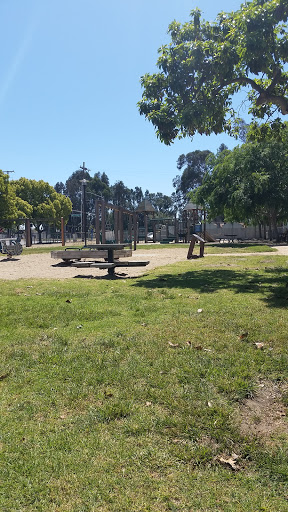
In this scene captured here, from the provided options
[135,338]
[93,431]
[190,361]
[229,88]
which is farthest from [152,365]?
[229,88]

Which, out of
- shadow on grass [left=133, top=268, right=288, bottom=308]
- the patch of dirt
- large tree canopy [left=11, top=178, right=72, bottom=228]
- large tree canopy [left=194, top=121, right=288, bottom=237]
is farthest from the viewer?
large tree canopy [left=11, top=178, right=72, bottom=228]

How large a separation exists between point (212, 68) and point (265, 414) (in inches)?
319

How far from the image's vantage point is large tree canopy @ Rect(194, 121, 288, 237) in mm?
25016

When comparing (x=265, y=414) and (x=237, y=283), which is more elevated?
(x=237, y=283)

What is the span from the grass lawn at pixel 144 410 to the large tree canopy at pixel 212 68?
553cm

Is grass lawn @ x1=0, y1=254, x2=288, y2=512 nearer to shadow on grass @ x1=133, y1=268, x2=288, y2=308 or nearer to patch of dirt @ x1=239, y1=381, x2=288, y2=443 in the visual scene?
patch of dirt @ x1=239, y1=381, x2=288, y2=443

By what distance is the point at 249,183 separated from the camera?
2516 cm

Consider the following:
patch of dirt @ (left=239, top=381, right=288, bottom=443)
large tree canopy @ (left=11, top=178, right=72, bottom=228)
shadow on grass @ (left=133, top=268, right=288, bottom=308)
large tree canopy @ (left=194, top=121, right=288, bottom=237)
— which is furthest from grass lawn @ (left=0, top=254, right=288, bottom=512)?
large tree canopy @ (left=11, top=178, right=72, bottom=228)

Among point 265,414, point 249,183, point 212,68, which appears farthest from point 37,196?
point 265,414

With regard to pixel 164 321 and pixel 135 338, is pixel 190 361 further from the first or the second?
pixel 164 321

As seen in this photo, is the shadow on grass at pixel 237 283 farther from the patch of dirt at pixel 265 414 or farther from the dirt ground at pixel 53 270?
the patch of dirt at pixel 265 414

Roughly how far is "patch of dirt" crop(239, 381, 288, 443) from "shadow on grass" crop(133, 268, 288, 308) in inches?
110

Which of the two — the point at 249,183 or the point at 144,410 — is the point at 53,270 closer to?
the point at 144,410

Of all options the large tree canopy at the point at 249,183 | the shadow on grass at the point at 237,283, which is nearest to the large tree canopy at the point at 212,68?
the shadow on grass at the point at 237,283
